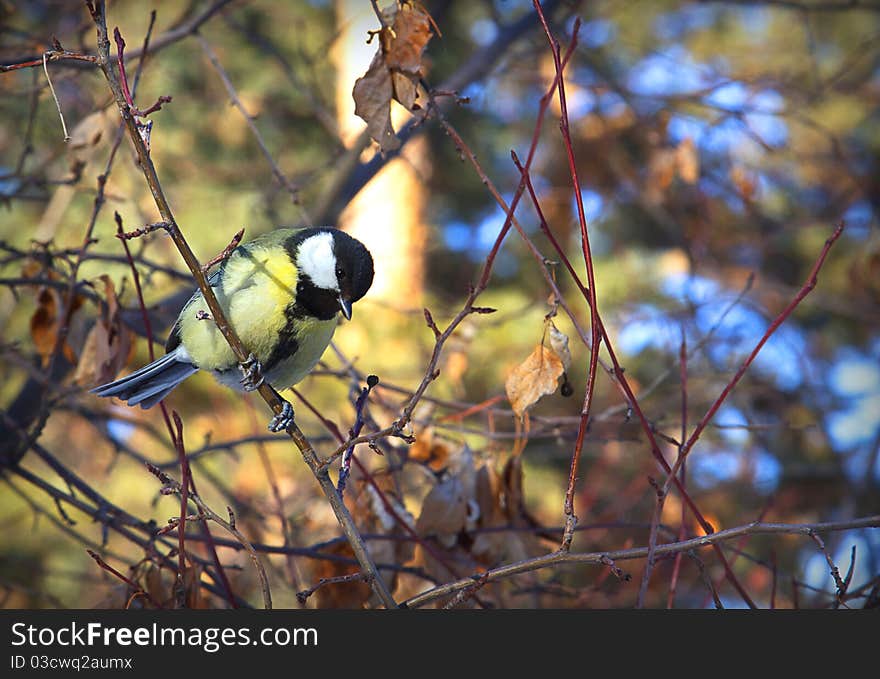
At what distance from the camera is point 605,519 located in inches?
144

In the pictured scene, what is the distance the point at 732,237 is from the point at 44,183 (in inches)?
201

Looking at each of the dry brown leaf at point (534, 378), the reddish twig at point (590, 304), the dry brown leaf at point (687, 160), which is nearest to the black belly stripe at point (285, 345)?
the dry brown leaf at point (534, 378)

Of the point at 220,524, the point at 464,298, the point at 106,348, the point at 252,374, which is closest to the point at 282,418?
the point at 252,374

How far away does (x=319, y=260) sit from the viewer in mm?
2588

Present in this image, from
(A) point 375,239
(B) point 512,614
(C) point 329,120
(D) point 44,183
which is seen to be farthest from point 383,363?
(B) point 512,614

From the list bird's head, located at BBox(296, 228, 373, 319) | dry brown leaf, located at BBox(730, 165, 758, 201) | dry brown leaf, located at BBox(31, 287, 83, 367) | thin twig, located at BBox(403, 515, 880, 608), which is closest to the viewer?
thin twig, located at BBox(403, 515, 880, 608)

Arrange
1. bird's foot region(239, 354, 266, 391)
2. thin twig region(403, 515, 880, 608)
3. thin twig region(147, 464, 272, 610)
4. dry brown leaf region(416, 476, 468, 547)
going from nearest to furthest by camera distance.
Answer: thin twig region(403, 515, 880, 608), thin twig region(147, 464, 272, 610), bird's foot region(239, 354, 266, 391), dry brown leaf region(416, 476, 468, 547)

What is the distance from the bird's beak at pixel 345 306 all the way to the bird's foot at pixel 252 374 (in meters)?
0.29

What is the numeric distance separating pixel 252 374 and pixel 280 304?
372 millimetres

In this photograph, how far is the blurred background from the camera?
2619mm

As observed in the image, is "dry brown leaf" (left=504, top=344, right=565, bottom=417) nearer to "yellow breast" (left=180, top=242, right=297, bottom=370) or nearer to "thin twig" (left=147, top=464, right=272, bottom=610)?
"thin twig" (left=147, top=464, right=272, bottom=610)

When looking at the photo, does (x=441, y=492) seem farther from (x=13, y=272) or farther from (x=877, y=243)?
(x=13, y=272)

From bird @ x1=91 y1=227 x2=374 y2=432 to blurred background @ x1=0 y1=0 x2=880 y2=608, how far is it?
0.60 ft

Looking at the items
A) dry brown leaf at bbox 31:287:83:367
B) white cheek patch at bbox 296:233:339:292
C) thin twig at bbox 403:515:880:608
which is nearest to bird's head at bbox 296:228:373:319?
white cheek patch at bbox 296:233:339:292
